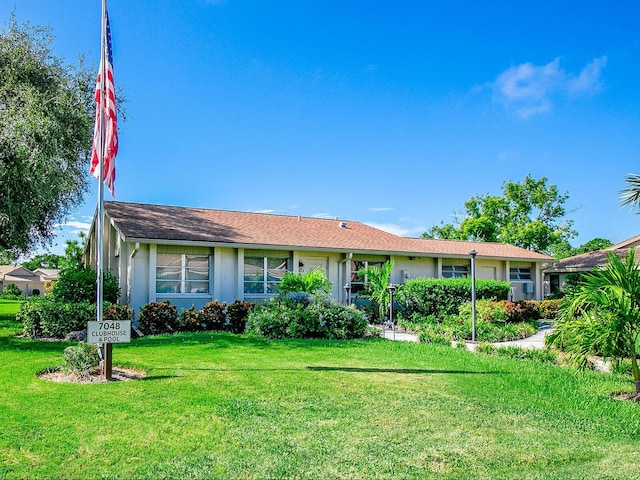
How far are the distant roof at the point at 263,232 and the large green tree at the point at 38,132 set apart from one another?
2122 millimetres

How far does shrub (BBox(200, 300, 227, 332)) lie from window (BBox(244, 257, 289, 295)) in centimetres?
260

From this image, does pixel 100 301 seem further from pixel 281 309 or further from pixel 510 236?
pixel 510 236

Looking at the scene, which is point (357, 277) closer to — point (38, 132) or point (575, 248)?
point (38, 132)

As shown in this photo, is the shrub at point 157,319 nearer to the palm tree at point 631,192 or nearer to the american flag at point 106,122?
the american flag at point 106,122

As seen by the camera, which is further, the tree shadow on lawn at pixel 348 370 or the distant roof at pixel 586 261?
the distant roof at pixel 586 261

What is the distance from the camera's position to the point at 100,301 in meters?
7.76

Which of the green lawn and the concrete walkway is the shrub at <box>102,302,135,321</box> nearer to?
the green lawn

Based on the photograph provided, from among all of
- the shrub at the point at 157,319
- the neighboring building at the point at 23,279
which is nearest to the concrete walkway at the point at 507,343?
the shrub at the point at 157,319

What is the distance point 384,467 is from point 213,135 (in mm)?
15401

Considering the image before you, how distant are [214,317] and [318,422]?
32.0ft

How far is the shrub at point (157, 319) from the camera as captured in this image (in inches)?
541

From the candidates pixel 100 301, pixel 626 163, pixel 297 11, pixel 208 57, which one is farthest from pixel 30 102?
pixel 626 163

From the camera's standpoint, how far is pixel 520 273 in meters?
24.0

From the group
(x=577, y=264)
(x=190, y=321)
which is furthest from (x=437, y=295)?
(x=577, y=264)
